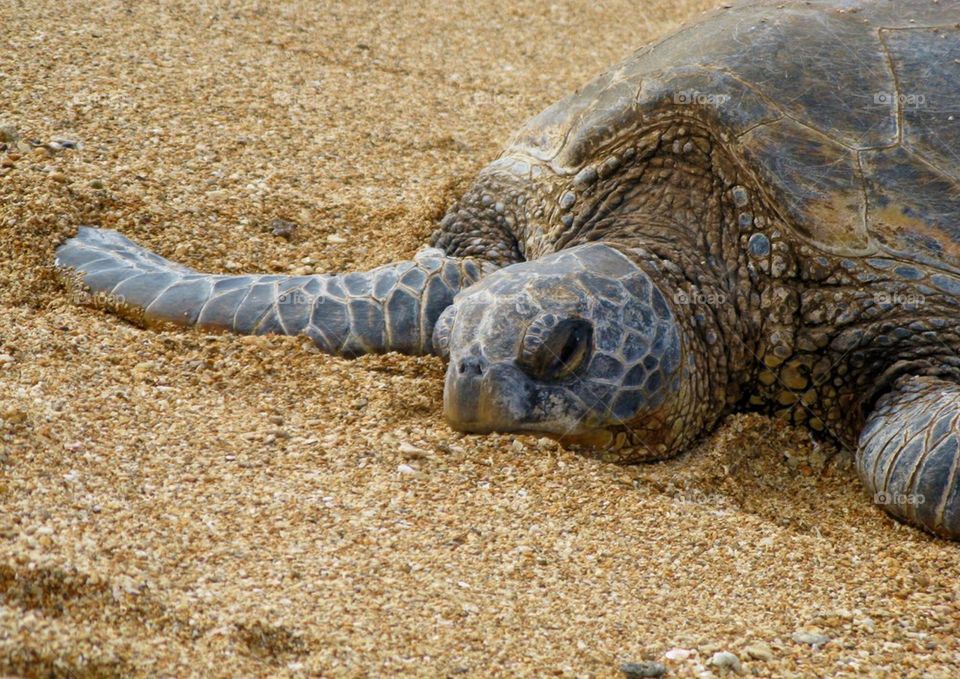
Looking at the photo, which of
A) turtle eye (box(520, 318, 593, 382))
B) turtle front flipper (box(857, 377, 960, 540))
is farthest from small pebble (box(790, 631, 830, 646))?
turtle eye (box(520, 318, 593, 382))

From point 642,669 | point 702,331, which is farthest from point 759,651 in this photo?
point 702,331

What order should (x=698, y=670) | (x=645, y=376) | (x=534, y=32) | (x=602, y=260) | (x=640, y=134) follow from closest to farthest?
(x=698, y=670) < (x=645, y=376) < (x=602, y=260) < (x=640, y=134) < (x=534, y=32)

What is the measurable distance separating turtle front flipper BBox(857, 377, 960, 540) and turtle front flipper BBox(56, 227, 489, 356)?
1423mm

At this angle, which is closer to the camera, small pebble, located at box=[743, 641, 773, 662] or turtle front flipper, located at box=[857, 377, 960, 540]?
small pebble, located at box=[743, 641, 773, 662]

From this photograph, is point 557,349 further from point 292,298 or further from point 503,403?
point 292,298

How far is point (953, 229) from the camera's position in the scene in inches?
135

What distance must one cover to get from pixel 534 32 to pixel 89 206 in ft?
13.3

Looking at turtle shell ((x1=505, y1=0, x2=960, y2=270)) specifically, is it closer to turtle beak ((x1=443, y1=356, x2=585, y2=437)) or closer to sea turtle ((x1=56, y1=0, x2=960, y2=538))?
sea turtle ((x1=56, y1=0, x2=960, y2=538))

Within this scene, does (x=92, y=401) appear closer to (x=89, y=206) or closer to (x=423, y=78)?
(x=89, y=206)

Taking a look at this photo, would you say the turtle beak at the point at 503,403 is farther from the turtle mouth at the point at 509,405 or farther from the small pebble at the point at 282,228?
the small pebble at the point at 282,228

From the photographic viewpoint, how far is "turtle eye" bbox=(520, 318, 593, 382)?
10.6ft

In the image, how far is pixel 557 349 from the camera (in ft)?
10.7

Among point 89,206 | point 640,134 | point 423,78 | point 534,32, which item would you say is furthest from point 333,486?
point 534,32

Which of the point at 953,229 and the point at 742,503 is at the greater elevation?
the point at 953,229
